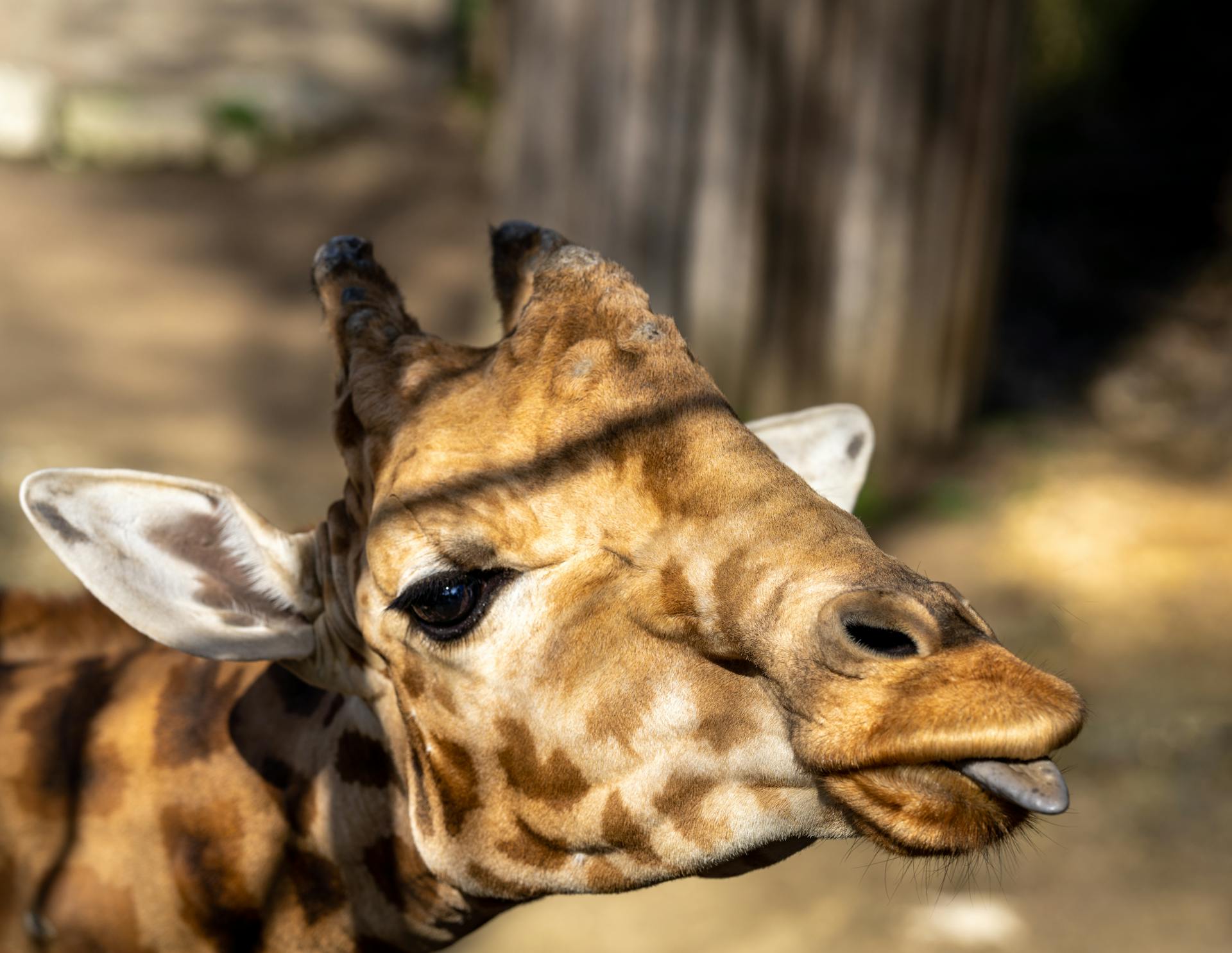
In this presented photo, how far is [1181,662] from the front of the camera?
6.24 metres

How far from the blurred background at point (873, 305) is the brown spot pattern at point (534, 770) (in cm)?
241

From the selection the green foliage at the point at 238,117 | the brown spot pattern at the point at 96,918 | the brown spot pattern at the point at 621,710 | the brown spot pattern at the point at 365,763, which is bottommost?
the green foliage at the point at 238,117

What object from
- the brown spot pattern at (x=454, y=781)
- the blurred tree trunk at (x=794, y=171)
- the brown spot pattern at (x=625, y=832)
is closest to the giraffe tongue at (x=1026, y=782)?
the brown spot pattern at (x=625, y=832)

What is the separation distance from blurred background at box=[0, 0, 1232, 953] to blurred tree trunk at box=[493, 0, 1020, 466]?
0.06ft

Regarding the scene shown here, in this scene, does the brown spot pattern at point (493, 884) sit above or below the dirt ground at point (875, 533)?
above

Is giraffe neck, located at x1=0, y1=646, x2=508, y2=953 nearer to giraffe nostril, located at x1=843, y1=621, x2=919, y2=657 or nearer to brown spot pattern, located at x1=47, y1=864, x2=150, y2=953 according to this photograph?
brown spot pattern, located at x1=47, y1=864, x2=150, y2=953

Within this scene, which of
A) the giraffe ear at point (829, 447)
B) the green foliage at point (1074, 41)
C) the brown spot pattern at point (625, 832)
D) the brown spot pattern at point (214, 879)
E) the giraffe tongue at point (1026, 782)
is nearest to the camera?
the giraffe tongue at point (1026, 782)

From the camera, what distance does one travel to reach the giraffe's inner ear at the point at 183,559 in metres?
2.43

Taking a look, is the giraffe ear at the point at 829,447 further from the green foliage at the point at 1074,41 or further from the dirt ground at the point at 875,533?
the green foliage at the point at 1074,41

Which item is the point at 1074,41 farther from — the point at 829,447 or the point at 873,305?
the point at 829,447

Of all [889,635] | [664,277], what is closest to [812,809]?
[889,635]

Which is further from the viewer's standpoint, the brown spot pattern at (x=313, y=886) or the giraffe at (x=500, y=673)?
the brown spot pattern at (x=313, y=886)

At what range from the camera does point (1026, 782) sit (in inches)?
68.1

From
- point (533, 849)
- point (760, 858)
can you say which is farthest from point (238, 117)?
point (760, 858)
